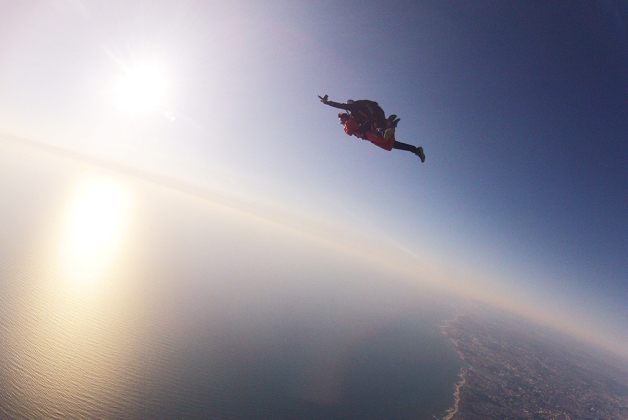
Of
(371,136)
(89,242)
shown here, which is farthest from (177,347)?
A: (89,242)

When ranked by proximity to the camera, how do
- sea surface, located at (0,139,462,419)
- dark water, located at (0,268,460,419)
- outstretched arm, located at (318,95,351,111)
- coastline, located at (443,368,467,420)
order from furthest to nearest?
1. coastline, located at (443,368,467,420)
2. sea surface, located at (0,139,462,419)
3. dark water, located at (0,268,460,419)
4. outstretched arm, located at (318,95,351,111)

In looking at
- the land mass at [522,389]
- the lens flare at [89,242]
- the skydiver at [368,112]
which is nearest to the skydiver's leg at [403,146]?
the skydiver at [368,112]

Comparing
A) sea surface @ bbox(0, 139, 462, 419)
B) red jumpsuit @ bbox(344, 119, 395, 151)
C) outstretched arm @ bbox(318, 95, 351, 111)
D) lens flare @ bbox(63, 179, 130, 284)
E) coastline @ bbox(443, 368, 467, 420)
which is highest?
outstretched arm @ bbox(318, 95, 351, 111)

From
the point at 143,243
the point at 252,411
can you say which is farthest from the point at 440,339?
the point at 143,243

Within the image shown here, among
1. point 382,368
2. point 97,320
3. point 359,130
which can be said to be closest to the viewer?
point 359,130

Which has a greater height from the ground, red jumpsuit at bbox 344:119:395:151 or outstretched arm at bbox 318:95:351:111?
outstretched arm at bbox 318:95:351:111

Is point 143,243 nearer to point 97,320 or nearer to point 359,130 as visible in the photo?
point 97,320

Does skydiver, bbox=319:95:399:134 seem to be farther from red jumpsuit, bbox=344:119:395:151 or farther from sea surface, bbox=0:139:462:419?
sea surface, bbox=0:139:462:419

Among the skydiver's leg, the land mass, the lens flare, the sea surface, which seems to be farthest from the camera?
the lens flare

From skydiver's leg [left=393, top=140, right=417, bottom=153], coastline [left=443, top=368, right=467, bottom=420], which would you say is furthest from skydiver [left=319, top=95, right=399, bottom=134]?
coastline [left=443, top=368, right=467, bottom=420]
